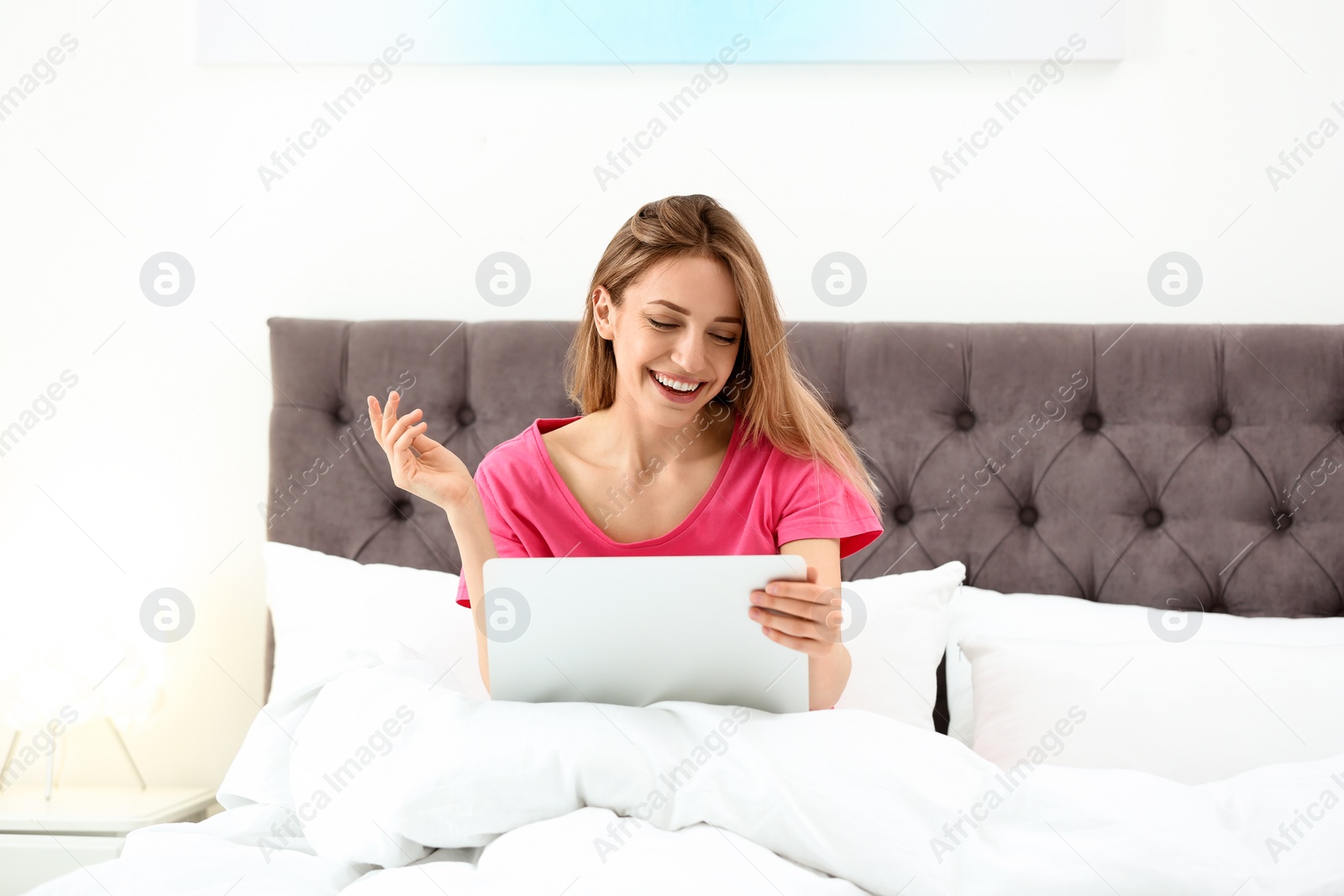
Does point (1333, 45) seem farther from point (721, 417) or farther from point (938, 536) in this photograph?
point (721, 417)

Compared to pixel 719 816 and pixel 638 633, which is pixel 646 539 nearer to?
pixel 638 633

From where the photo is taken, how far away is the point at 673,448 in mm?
1464

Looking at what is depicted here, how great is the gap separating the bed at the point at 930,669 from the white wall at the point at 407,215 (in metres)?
0.15

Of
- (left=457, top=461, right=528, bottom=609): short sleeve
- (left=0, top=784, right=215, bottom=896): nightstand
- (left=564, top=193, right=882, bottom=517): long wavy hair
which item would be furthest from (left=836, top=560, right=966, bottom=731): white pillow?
(left=0, top=784, right=215, bottom=896): nightstand

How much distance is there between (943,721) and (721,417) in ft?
2.02

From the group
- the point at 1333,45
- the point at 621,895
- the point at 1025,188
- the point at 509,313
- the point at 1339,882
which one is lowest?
the point at 621,895

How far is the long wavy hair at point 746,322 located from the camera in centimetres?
128

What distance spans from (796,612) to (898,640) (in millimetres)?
A: 559

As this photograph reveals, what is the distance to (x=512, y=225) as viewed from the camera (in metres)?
1.82

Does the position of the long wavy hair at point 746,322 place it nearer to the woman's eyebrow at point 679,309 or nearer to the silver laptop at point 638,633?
the woman's eyebrow at point 679,309

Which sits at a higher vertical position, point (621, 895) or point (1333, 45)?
point (1333, 45)

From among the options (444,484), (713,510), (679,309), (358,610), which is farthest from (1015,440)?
(358,610)

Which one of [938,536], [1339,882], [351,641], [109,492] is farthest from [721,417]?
[109,492]

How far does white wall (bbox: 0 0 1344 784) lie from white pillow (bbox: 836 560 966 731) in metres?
0.54
